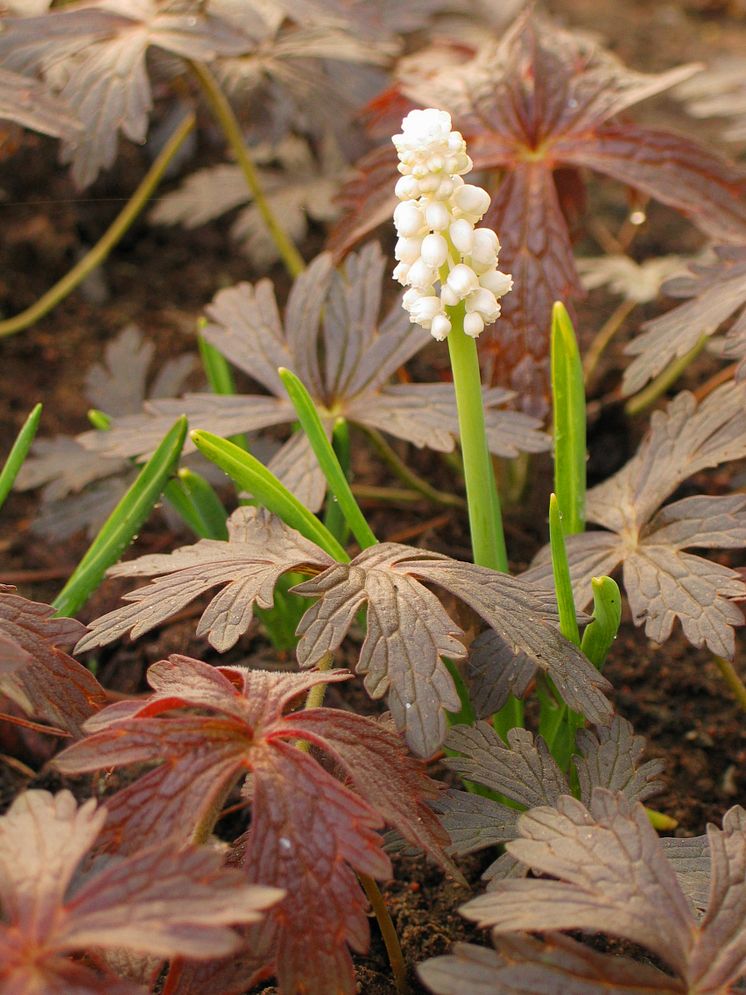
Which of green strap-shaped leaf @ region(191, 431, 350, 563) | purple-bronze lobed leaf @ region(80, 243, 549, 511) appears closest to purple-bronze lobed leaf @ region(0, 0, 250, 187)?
purple-bronze lobed leaf @ region(80, 243, 549, 511)

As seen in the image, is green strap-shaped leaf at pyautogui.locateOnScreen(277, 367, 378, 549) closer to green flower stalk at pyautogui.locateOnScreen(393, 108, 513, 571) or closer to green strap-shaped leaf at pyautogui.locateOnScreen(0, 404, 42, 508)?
green flower stalk at pyautogui.locateOnScreen(393, 108, 513, 571)

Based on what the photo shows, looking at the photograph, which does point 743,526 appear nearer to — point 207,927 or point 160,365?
point 207,927

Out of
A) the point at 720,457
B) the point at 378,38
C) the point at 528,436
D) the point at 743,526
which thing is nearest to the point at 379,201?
the point at 378,38

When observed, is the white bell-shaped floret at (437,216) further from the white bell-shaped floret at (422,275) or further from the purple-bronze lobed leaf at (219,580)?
the purple-bronze lobed leaf at (219,580)

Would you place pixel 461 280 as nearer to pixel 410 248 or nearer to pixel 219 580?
pixel 410 248

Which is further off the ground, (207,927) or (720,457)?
(720,457)

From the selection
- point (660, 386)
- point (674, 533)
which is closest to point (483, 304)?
point (674, 533)

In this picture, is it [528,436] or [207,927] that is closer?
[207,927]

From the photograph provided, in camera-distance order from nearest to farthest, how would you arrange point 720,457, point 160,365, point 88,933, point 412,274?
1. point 88,933
2. point 412,274
3. point 720,457
4. point 160,365
